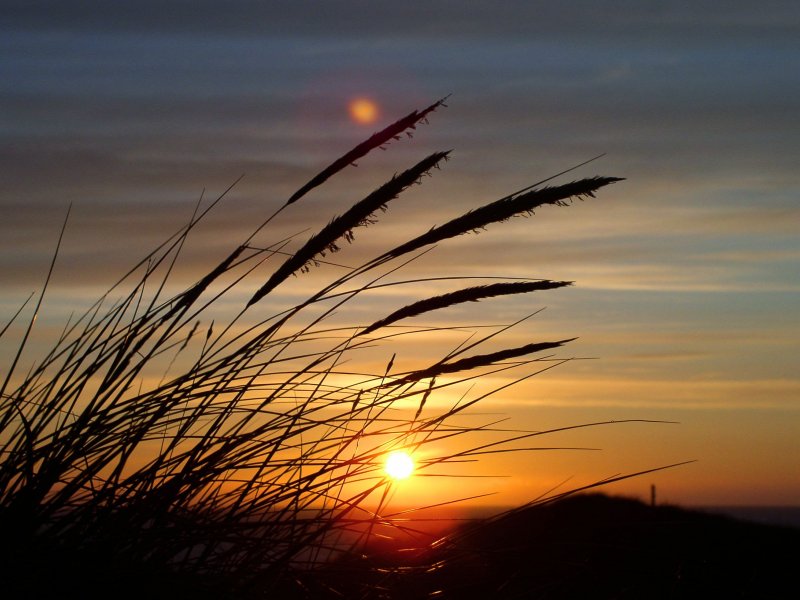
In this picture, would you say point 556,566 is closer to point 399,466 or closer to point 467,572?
point 467,572

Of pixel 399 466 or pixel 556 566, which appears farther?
pixel 399 466

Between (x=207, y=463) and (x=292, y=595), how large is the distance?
1.09ft

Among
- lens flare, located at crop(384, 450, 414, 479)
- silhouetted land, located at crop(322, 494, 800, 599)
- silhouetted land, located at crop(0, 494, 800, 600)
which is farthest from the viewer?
lens flare, located at crop(384, 450, 414, 479)

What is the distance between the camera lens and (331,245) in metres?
1.86

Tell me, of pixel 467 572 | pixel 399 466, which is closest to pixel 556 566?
pixel 467 572

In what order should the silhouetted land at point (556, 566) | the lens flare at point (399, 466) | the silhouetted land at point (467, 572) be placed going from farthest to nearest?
the lens flare at point (399, 466) → the silhouetted land at point (556, 566) → the silhouetted land at point (467, 572)

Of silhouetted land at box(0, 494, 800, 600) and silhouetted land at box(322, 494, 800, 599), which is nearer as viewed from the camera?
silhouetted land at box(0, 494, 800, 600)

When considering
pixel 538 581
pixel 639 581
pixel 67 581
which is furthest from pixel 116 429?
pixel 639 581

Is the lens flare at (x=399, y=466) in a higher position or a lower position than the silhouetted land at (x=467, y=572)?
higher

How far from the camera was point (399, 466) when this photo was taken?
2211 millimetres

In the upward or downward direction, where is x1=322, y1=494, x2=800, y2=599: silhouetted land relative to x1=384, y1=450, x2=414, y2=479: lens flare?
downward

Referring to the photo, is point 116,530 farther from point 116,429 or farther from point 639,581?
point 639,581

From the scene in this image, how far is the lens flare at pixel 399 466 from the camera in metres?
2.19

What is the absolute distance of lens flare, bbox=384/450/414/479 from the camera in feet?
7.17
